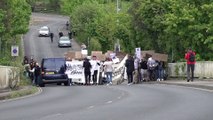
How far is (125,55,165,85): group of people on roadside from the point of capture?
1559 inches

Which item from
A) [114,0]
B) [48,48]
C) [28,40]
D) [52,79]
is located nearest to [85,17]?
[48,48]

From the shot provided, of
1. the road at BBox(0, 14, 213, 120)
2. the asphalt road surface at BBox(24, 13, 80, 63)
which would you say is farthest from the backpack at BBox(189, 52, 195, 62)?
the asphalt road surface at BBox(24, 13, 80, 63)

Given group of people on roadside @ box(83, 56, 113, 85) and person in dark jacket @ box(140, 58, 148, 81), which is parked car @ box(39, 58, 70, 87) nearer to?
group of people on roadside @ box(83, 56, 113, 85)

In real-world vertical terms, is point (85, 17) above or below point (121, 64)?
above

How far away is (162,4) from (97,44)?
95.3 ft

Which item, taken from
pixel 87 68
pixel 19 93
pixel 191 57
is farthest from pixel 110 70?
pixel 19 93

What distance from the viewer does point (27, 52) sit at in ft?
293

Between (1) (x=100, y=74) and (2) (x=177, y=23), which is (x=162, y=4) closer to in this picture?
(2) (x=177, y=23)

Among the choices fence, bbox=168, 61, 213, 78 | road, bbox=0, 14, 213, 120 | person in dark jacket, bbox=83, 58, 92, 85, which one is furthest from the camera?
person in dark jacket, bbox=83, 58, 92, 85

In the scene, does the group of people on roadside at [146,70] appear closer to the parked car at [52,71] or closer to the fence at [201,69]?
the fence at [201,69]

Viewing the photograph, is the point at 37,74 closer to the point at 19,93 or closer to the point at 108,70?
the point at 108,70

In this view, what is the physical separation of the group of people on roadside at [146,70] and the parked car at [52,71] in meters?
4.17

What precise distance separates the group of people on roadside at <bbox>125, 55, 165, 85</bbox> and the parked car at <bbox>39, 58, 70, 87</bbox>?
4165 mm

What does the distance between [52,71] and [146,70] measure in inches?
252
